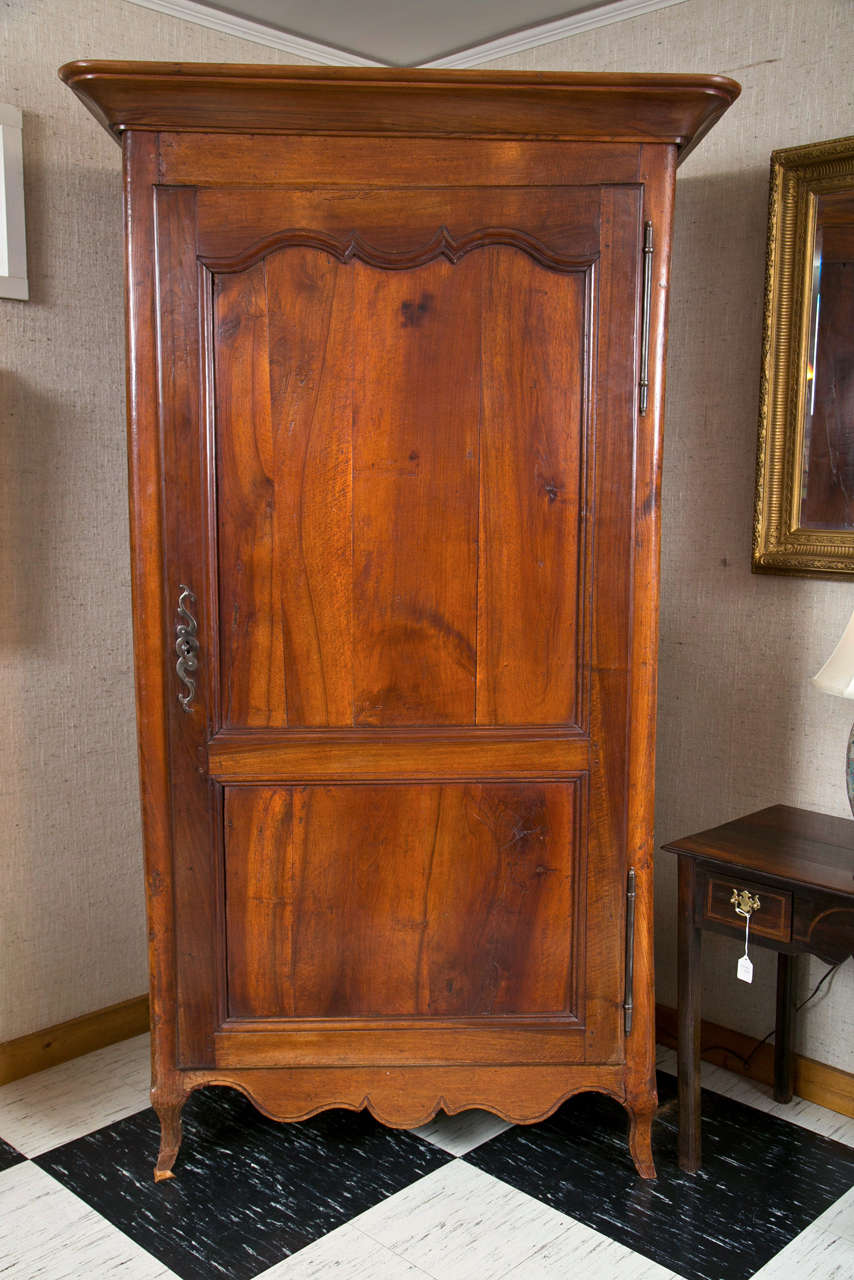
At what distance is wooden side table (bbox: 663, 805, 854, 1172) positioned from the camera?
6.72 feet

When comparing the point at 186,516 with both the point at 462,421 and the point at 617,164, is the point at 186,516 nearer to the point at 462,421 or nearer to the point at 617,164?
the point at 462,421

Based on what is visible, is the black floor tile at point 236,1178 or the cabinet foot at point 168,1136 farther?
the cabinet foot at point 168,1136

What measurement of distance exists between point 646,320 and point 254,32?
5.15ft

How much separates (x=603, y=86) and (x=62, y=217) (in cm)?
Result: 136

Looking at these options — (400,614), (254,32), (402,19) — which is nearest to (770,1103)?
(400,614)

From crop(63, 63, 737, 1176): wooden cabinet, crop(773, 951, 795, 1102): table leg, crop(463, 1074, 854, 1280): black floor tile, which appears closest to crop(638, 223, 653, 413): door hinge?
crop(63, 63, 737, 1176): wooden cabinet

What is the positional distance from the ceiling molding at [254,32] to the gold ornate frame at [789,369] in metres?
1.14

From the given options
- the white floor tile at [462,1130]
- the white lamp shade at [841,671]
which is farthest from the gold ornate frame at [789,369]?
the white floor tile at [462,1130]

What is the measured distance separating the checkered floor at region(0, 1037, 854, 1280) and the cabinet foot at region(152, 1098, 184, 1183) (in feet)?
0.10

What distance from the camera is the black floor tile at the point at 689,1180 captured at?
206cm

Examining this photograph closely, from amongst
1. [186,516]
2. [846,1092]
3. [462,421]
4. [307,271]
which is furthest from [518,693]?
[846,1092]

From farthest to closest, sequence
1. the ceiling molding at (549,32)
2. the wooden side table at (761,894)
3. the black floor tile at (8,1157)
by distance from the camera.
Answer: the ceiling molding at (549,32)
the black floor tile at (8,1157)
the wooden side table at (761,894)

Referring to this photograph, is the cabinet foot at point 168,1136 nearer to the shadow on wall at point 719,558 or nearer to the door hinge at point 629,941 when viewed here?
the door hinge at point 629,941

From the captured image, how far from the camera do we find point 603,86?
77.1 inches
